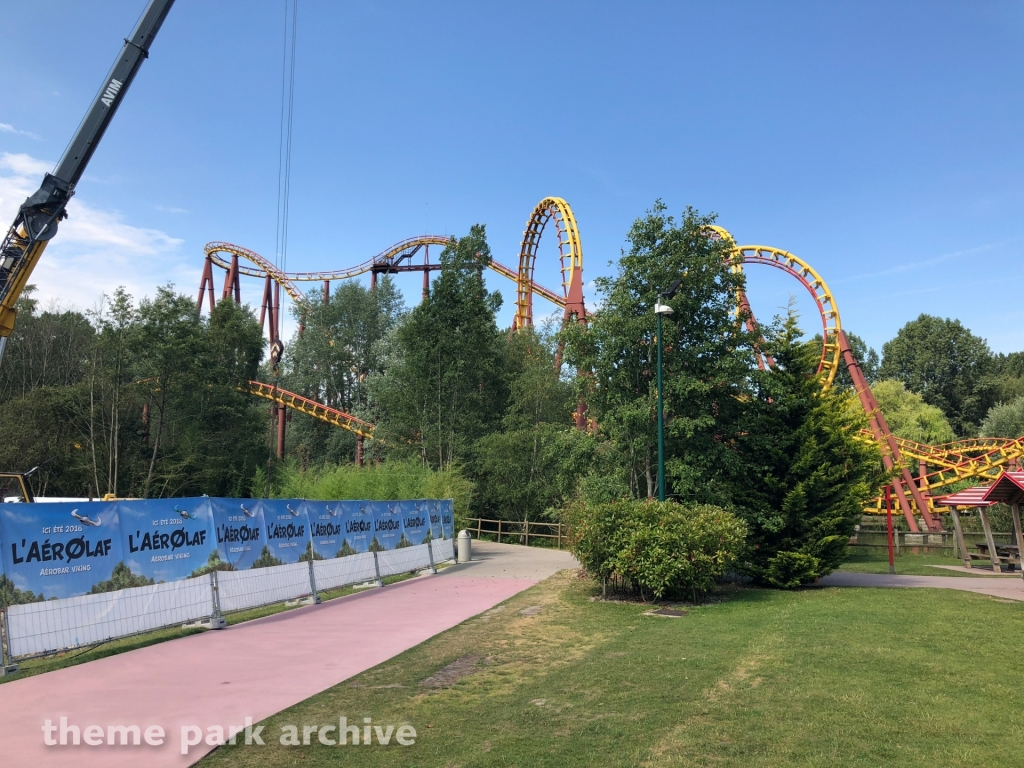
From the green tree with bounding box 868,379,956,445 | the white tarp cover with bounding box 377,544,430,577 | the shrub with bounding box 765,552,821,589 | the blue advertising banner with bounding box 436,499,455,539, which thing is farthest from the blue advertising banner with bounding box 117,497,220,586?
the green tree with bounding box 868,379,956,445

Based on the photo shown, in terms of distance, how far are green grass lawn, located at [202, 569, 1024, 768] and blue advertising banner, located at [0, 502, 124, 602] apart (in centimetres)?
379

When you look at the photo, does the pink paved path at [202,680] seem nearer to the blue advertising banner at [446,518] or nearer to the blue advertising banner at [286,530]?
the blue advertising banner at [286,530]

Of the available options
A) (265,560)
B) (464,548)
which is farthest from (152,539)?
(464,548)

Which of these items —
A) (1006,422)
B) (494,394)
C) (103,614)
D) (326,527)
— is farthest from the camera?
(1006,422)

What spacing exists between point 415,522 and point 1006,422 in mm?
54154

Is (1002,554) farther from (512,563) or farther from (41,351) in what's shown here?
(41,351)

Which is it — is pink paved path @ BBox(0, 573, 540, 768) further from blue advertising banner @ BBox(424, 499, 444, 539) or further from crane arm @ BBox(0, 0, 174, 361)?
crane arm @ BBox(0, 0, 174, 361)

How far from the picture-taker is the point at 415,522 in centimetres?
1798

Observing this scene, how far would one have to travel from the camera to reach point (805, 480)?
14.9 metres

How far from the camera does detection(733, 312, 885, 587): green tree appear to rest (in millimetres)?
14805

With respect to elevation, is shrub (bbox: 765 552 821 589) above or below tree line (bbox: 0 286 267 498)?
below

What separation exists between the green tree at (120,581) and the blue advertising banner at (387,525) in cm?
703

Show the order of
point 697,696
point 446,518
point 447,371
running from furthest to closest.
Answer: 1. point 447,371
2. point 446,518
3. point 697,696

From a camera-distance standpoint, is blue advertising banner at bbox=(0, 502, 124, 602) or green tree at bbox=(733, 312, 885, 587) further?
green tree at bbox=(733, 312, 885, 587)
